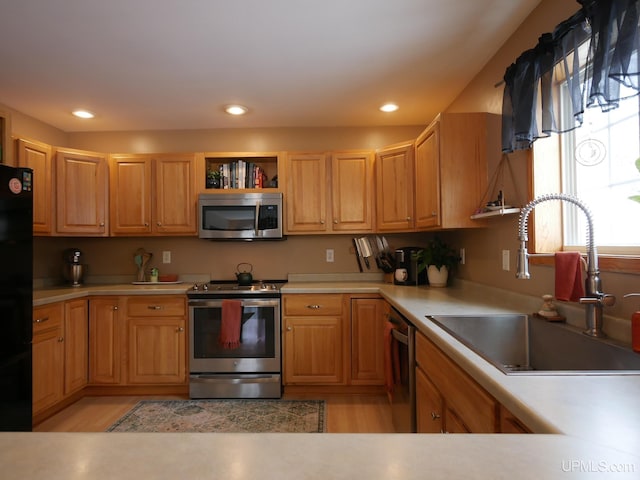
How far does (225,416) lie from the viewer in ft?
8.42

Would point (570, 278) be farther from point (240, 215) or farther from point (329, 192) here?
point (240, 215)

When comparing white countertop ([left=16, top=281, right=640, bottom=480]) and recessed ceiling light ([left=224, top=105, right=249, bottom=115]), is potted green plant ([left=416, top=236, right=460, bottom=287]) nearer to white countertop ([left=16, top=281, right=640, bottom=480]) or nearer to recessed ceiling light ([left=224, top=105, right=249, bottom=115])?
recessed ceiling light ([left=224, top=105, right=249, bottom=115])

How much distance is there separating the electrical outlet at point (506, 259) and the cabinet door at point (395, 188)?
34.4 inches

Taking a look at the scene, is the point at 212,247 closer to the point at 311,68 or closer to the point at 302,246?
the point at 302,246

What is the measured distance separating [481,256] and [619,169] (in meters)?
1.12

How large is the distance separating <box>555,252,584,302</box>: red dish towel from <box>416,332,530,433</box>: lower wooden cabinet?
1.77 ft

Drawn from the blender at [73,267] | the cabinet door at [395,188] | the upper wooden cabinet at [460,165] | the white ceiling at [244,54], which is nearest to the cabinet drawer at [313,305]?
the cabinet door at [395,188]

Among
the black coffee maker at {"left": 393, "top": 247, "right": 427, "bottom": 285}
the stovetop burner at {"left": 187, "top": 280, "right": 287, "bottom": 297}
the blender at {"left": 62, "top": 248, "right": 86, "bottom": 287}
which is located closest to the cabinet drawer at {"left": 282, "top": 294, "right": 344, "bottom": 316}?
the stovetop burner at {"left": 187, "top": 280, "right": 287, "bottom": 297}

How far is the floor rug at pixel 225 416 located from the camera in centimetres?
239

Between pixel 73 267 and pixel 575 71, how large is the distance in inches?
154

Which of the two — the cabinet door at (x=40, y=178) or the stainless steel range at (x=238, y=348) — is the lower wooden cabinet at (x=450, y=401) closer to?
the stainless steel range at (x=238, y=348)

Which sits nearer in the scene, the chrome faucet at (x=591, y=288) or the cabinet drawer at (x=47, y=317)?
the chrome faucet at (x=591, y=288)

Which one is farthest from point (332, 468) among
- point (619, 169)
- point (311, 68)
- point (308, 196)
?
point (308, 196)

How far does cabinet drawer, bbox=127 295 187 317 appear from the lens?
9.55ft
